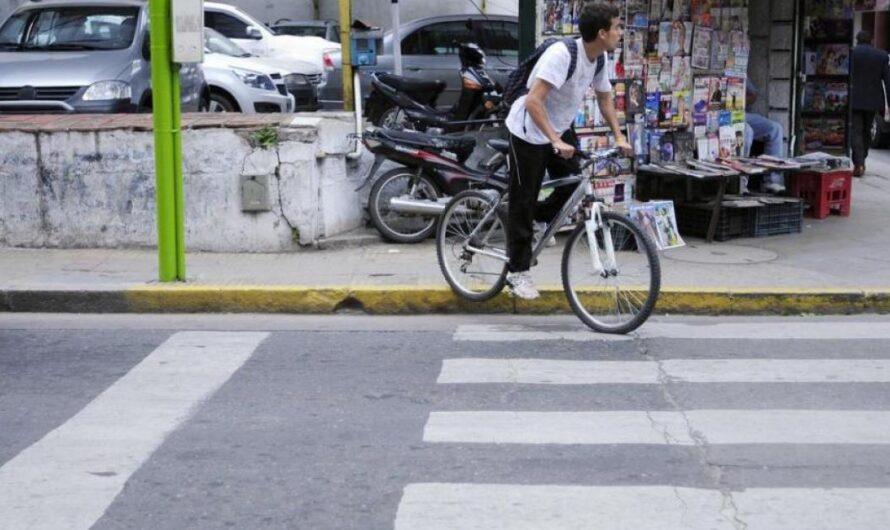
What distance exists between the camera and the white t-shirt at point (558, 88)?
291 inches

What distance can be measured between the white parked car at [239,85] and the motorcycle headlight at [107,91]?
3.19 m

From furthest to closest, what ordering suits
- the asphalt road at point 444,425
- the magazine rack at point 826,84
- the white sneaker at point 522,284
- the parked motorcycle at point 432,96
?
the magazine rack at point 826,84 → the parked motorcycle at point 432,96 → the white sneaker at point 522,284 → the asphalt road at point 444,425

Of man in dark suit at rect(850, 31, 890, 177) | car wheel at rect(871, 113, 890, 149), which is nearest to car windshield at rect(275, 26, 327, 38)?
car wheel at rect(871, 113, 890, 149)

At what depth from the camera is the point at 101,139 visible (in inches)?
382

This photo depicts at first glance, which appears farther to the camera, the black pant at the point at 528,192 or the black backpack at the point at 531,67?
the black pant at the point at 528,192

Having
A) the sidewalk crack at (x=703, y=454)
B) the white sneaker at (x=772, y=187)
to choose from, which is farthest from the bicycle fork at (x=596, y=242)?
the white sneaker at (x=772, y=187)

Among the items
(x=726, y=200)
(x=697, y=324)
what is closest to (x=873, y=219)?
(x=726, y=200)

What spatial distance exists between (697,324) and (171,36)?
407 centimetres

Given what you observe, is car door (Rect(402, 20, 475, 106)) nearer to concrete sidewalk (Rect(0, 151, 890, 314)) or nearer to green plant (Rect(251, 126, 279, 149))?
concrete sidewalk (Rect(0, 151, 890, 314))

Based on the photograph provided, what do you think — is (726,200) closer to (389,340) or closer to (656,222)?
(656,222)

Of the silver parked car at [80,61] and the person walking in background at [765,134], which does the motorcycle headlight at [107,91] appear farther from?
the person walking in background at [765,134]

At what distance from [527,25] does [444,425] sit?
5.09m

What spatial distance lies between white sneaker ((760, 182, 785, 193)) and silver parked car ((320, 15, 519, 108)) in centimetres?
538

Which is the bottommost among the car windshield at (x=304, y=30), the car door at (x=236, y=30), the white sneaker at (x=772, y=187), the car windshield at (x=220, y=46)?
the white sneaker at (x=772, y=187)
